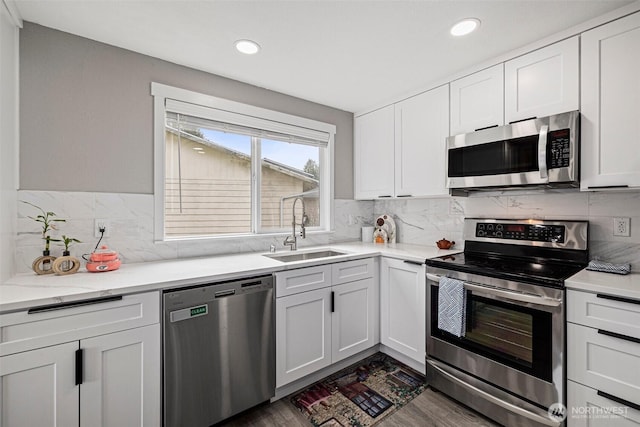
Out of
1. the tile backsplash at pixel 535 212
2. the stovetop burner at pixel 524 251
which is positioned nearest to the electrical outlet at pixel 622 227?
the tile backsplash at pixel 535 212

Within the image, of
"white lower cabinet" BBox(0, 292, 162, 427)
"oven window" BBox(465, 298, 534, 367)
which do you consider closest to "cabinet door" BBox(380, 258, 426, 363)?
"oven window" BBox(465, 298, 534, 367)

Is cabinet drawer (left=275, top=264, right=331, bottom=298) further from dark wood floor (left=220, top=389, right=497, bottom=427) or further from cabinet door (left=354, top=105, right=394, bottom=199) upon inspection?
cabinet door (left=354, top=105, right=394, bottom=199)

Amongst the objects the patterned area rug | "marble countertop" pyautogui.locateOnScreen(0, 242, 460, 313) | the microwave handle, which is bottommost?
the patterned area rug

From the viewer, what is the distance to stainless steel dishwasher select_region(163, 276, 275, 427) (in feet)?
5.02

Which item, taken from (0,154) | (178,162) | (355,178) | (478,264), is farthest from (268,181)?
(478,264)

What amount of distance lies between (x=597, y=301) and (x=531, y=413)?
732mm

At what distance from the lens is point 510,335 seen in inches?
65.7

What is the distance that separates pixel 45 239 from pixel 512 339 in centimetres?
285

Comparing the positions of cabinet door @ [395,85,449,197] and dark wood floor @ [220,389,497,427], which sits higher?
cabinet door @ [395,85,449,197]

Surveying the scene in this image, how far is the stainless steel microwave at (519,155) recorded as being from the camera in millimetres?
1661

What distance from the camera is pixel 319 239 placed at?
116 inches

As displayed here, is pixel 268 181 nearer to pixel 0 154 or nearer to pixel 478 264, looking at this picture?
pixel 0 154

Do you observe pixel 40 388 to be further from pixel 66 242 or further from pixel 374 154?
pixel 374 154

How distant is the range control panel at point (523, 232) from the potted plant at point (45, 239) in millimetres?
2986
